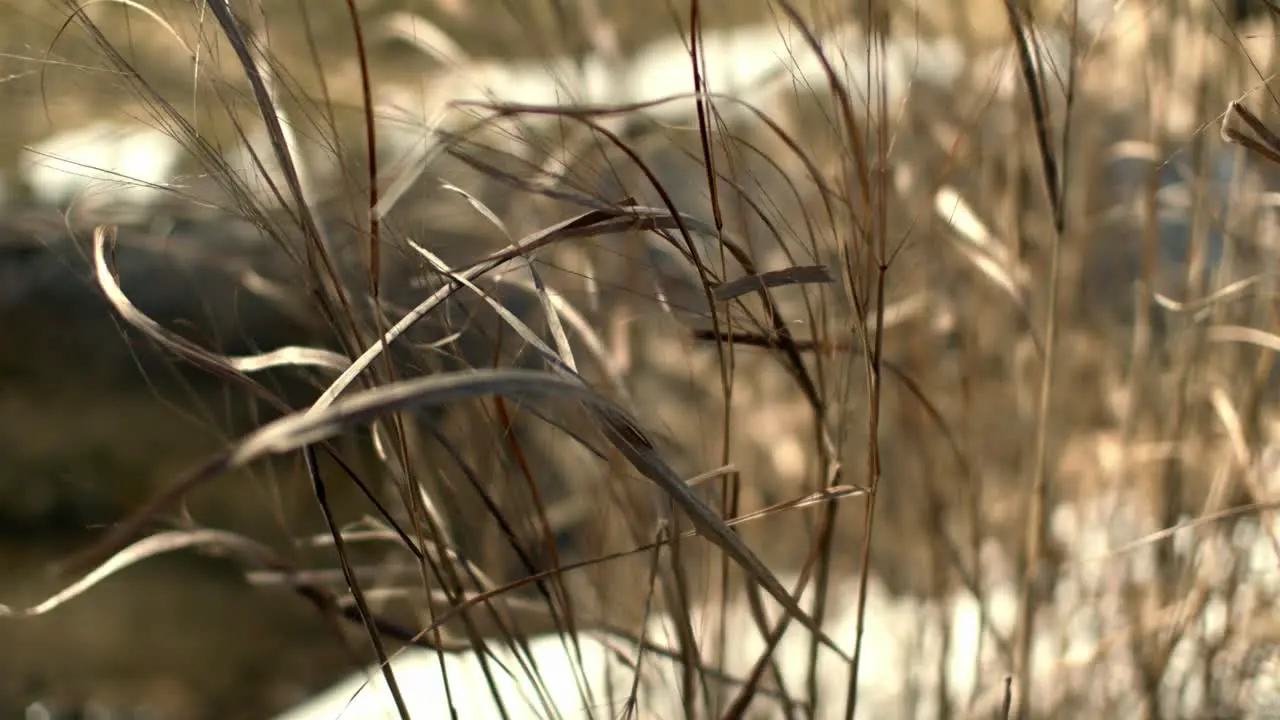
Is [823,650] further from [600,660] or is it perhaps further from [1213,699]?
[1213,699]

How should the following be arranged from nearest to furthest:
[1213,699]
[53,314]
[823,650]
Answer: [1213,699]
[823,650]
[53,314]

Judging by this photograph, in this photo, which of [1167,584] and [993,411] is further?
[993,411]

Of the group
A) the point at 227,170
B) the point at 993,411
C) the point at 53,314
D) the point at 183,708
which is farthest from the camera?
the point at 53,314

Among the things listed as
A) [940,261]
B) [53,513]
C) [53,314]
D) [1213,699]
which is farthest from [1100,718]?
[53,314]

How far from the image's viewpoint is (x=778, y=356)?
1.64ft

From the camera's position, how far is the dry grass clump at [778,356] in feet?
1.42

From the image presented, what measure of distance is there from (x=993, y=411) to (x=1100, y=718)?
58 cm

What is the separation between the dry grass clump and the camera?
43 centimetres

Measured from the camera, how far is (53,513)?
2.79 m

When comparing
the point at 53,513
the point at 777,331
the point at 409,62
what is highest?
the point at 409,62

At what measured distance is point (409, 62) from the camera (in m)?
5.04

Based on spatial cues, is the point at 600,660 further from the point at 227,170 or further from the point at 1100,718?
the point at 227,170

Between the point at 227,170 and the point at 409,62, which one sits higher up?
the point at 409,62

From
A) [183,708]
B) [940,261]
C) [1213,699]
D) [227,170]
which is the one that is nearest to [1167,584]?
[1213,699]
